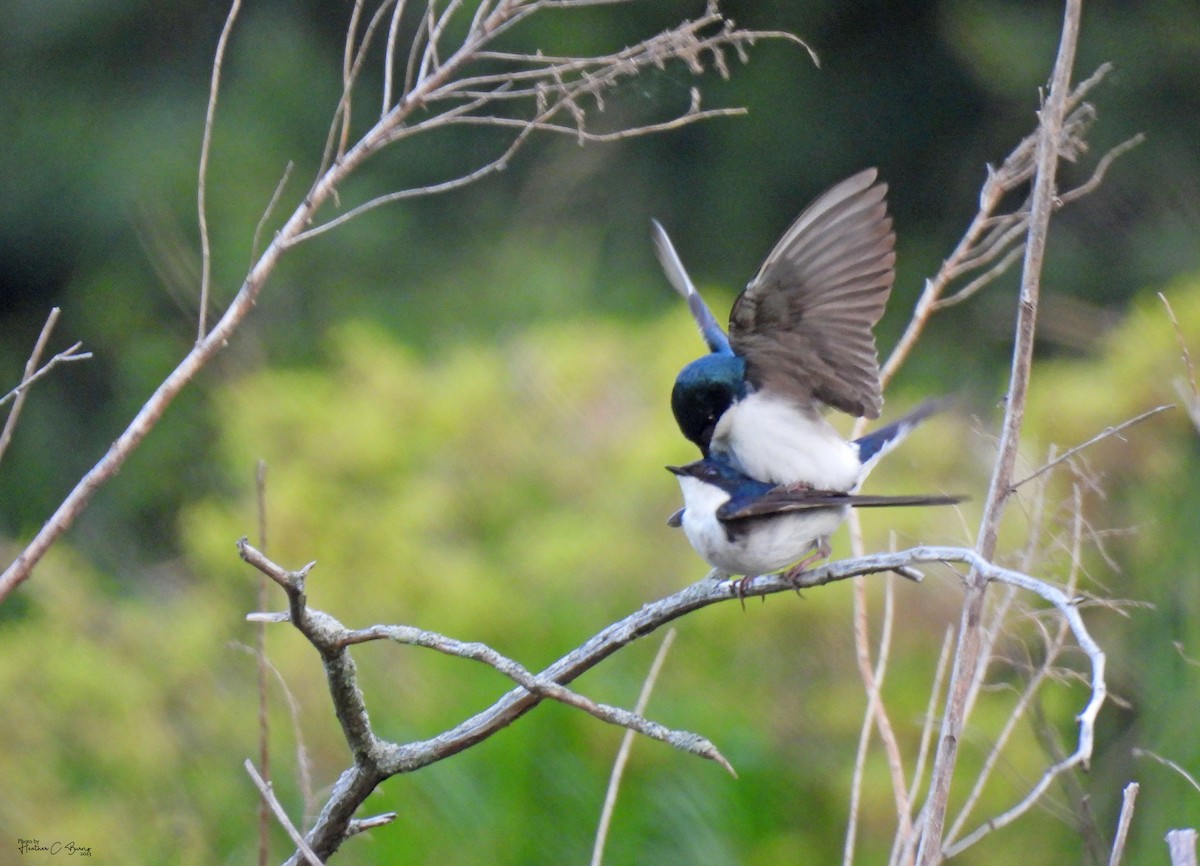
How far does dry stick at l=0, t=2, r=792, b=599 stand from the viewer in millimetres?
902

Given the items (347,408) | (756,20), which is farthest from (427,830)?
(756,20)

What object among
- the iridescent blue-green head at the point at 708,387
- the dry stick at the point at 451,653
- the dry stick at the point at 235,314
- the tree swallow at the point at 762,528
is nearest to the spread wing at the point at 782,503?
the tree swallow at the point at 762,528

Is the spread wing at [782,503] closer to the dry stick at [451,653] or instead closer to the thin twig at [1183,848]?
the dry stick at [451,653]

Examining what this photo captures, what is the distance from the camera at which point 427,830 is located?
1.91 m

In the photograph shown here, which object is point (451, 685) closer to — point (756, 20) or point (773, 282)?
point (773, 282)

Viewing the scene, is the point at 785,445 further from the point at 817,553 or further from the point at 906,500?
the point at 906,500

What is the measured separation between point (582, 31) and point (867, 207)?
12.9 feet

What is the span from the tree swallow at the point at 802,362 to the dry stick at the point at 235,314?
468 millimetres

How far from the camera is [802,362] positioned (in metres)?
1.56

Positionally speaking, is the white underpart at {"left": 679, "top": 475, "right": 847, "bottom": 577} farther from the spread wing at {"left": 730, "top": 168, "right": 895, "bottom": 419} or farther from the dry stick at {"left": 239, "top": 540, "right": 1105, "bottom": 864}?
the dry stick at {"left": 239, "top": 540, "right": 1105, "bottom": 864}

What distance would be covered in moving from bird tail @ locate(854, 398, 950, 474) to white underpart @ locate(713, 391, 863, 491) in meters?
0.03

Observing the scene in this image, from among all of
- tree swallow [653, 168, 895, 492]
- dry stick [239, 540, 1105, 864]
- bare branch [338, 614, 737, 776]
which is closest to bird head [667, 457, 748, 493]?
tree swallow [653, 168, 895, 492]

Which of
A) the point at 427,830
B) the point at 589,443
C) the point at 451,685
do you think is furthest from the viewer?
the point at 589,443

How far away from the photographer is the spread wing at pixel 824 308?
1.50 m
